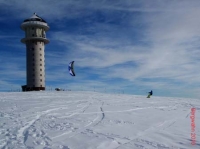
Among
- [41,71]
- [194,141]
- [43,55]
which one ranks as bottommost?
[194,141]

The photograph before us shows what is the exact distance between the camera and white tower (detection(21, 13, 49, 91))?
179 ft

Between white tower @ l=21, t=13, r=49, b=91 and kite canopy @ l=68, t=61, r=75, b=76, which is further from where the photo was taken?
white tower @ l=21, t=13, r=49, b=91

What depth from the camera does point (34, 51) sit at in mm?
55281

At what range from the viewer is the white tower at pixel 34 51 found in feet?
179

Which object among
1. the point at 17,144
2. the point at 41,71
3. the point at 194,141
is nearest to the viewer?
the point at 17,144

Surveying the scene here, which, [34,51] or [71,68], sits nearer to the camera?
[71,68]

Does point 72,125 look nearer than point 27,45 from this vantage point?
Yes

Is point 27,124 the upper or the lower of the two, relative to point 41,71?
lower

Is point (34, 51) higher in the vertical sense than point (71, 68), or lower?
higher

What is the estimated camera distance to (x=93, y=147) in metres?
6.54

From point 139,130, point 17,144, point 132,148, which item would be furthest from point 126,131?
point 17,144

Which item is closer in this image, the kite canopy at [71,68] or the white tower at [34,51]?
the kite canopy at [71,68]

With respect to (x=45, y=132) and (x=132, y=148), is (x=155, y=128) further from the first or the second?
(x=45, y=132)

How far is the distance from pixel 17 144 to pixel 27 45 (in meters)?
53.2
